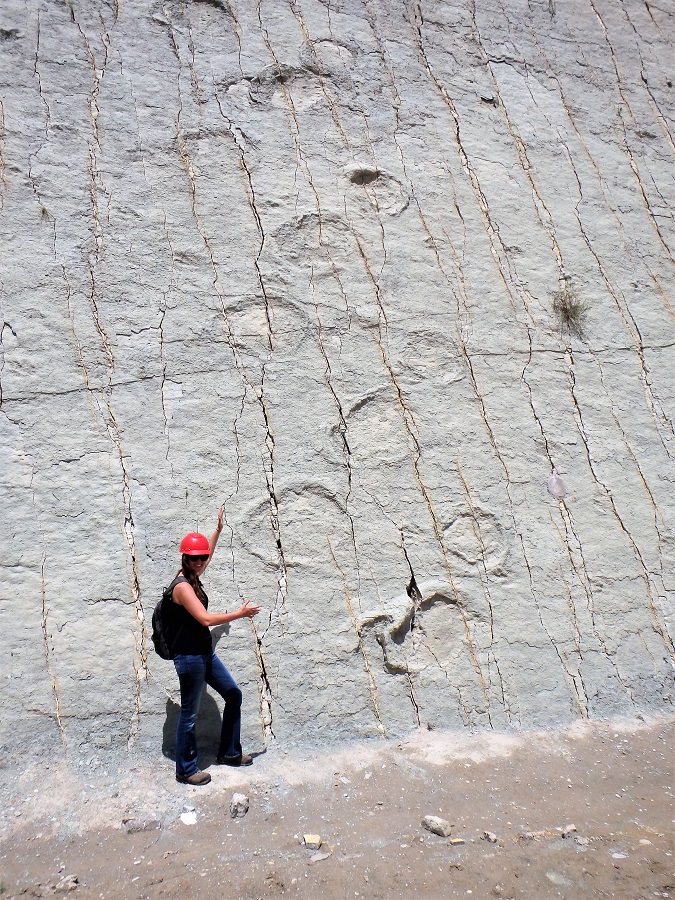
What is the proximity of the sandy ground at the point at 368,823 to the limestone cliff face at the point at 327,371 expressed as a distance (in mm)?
222

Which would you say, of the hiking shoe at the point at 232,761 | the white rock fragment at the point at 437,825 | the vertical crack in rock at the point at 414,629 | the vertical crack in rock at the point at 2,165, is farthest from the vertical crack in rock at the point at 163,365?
the white rock fragment at the point at 437,825

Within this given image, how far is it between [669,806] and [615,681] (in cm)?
79

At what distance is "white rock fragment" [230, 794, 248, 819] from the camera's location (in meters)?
2.81

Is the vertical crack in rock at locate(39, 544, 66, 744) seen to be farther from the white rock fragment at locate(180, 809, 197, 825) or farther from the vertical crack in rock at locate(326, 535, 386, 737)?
the vertical crack in rock at locate(326, 535, 386, 737)

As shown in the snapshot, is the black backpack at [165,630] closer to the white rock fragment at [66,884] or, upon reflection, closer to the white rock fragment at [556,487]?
the white rock fragment at [66,884]

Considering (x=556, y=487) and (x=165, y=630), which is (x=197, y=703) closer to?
(x=165, y=630)

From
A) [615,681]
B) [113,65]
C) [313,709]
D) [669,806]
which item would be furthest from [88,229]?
[669,806]

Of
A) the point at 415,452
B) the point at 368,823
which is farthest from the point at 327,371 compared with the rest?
the point at 368,823

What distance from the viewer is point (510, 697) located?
355 centimetres

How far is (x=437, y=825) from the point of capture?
2.72 m

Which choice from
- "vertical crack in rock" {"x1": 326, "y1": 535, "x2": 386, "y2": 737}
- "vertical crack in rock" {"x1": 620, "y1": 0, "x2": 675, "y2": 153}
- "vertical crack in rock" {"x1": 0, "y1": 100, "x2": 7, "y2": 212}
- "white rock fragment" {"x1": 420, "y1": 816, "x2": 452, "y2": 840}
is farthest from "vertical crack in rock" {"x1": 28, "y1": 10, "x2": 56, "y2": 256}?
Result: "vertical crack in rock" {"x1": 620, "y1": 0, "x2": 675, "y2": 153}

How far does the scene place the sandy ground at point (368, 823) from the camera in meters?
2.46

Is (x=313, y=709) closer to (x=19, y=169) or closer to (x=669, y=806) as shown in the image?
(x=669, y=806)

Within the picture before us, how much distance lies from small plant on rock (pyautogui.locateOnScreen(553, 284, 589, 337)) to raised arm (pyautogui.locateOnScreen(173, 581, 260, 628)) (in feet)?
8.96
